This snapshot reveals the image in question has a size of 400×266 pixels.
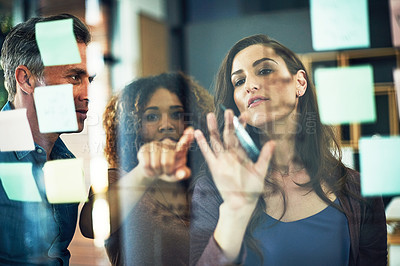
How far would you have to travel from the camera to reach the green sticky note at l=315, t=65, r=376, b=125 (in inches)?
22.1

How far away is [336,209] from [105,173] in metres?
0.42

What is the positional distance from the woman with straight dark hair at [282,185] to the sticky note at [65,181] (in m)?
0.29

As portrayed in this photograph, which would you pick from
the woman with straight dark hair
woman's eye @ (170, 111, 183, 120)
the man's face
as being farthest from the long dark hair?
the man's face

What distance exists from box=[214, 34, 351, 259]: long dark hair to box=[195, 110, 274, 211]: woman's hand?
0.9 inches

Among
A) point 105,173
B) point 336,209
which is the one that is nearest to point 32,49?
point 105,173

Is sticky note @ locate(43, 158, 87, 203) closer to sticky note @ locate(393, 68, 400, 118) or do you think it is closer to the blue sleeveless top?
the blue sleeveless top

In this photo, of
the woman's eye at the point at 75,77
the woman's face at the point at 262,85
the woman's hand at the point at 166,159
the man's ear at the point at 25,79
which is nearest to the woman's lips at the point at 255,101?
the woman's face at the point at 262,85

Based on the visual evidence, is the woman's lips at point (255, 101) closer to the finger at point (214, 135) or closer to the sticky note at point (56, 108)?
the finger at point (214, 135)

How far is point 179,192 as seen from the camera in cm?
65

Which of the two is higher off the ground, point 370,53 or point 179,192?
point 370,53

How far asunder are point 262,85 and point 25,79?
1.61 ft

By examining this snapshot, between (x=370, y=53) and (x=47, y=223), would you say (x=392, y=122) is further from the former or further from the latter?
(x=47, y=223)

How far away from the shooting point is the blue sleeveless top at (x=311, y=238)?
586mm

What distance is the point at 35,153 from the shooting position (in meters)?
0.75
